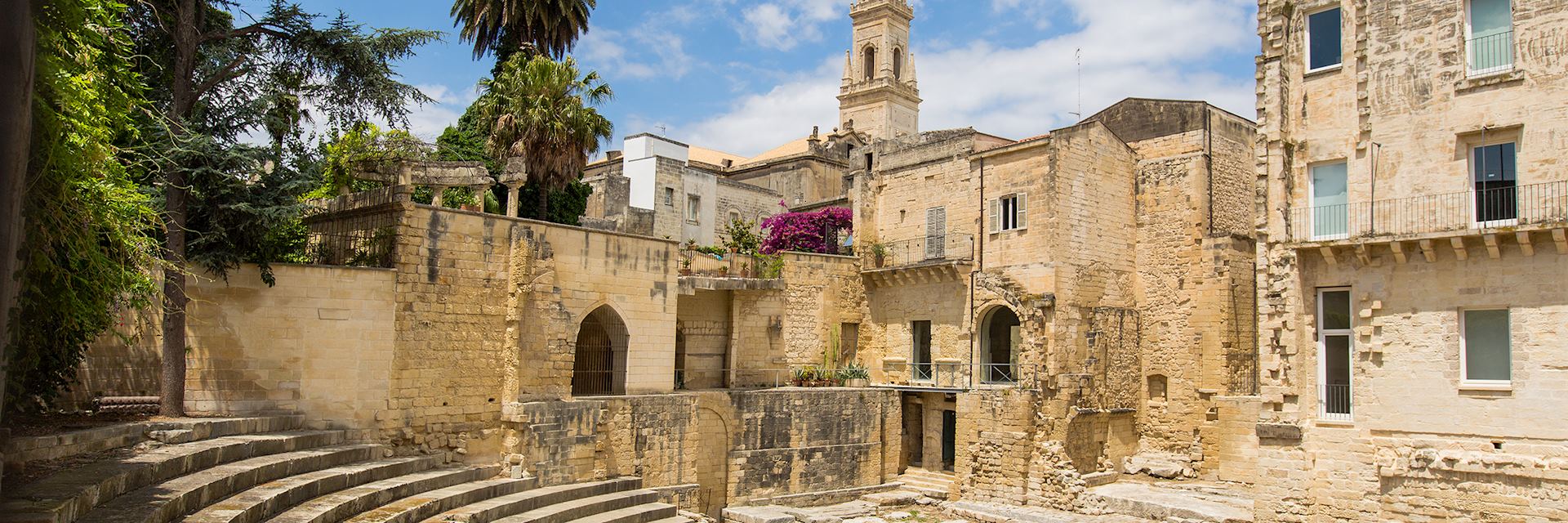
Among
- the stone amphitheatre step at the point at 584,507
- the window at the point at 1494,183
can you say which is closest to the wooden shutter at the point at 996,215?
the stone amphitheatre step at the point at 584,507

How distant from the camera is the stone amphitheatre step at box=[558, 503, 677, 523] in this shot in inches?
665

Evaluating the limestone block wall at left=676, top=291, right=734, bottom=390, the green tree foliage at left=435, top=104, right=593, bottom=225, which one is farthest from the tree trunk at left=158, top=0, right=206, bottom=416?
the limestone block wall at left=676, top=291, right=734, bottom=390

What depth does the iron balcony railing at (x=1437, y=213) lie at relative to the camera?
14664mm

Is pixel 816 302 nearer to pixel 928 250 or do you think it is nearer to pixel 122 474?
pixel 928 250

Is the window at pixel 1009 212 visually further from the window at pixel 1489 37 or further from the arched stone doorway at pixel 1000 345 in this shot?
the window at pixel 1489 37

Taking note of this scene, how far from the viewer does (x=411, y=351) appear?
16.4 m

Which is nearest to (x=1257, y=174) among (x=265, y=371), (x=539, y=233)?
(x=539, y=233)

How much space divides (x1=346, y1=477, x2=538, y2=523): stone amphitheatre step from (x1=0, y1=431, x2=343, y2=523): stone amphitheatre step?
1509mm

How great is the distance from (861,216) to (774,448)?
331 inches

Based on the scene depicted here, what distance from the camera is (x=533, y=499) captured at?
16609 mm

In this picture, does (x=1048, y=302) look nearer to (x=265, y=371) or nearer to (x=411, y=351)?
(x=411, y=351)

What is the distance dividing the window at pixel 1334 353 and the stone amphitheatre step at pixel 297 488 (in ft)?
44.0

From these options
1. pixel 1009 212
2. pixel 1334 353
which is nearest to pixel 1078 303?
pixel 1009 212

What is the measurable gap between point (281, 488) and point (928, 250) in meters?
18.0
